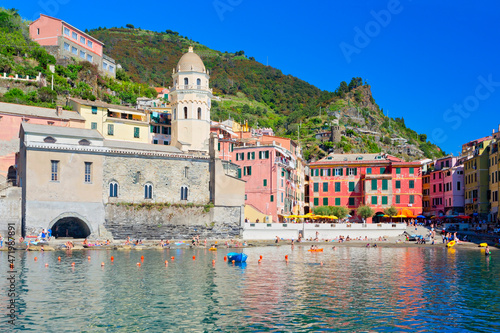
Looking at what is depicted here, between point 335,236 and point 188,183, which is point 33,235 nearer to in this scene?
point 188,183

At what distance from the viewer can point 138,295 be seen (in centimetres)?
2648

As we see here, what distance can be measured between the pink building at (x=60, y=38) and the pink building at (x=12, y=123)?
86.9ft

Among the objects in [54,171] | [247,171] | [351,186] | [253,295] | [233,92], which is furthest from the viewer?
[233,92]

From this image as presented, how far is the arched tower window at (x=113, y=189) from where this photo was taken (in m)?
54.5

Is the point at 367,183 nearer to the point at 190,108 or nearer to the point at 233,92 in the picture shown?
the point at 190,108

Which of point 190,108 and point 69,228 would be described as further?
point 190,108

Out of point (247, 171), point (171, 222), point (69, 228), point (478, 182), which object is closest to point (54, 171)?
point (69, 228)

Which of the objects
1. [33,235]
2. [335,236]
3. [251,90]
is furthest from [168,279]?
[251,90]

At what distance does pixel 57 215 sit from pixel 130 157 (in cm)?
949

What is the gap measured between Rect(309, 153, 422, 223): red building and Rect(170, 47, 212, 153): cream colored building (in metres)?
20.1

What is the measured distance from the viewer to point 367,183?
74.3 meters

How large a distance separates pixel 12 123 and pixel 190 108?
20.4m

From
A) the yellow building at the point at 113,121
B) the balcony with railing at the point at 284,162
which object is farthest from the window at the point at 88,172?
the balcony with railing at the point at 284,162

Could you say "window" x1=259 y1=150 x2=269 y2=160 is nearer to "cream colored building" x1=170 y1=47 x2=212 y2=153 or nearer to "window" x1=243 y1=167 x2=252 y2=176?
"window" x1=243 y1=167 x2=252 y2=176
